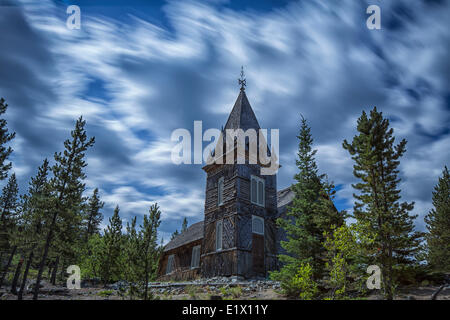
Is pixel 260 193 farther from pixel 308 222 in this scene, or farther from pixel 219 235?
pixel 308 222

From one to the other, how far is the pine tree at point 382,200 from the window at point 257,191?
11.8 meters

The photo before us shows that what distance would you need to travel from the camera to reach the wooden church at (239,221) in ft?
78.3

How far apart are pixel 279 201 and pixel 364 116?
1584 centimetres

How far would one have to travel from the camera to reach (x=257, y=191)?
26969 millimetres

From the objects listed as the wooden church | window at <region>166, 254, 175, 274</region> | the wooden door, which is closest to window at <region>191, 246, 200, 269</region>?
the wooden church

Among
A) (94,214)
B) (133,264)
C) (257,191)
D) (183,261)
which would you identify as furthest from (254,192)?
(94,214)

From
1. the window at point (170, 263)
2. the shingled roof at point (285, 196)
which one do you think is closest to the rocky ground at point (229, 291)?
the shingled roof at point (285, 196)

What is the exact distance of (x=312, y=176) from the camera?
1867 cm

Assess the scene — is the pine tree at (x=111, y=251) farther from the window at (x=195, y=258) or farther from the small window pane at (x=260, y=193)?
the small window pane at (x=260, y=193)

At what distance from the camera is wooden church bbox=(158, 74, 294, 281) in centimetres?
2388

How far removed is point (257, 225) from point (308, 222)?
28.3 feet

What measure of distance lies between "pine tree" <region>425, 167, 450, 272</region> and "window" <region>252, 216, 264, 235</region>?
17.2 metres

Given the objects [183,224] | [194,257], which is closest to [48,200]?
[194,257]
